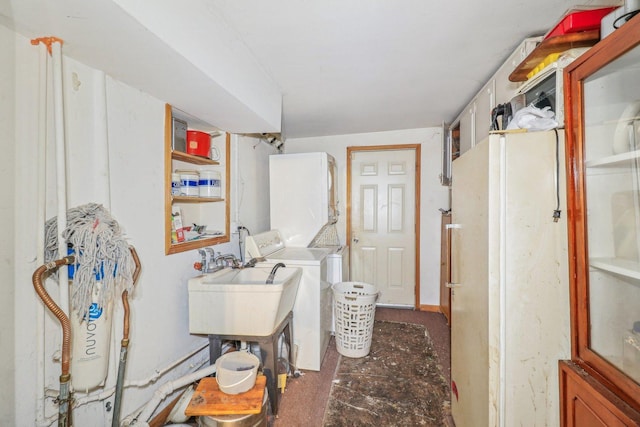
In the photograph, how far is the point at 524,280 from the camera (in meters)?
1.05

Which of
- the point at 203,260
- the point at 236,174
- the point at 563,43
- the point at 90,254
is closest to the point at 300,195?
the point at 236,174

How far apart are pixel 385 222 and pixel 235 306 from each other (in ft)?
7.73

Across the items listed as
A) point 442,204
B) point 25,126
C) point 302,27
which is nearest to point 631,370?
point 302,27

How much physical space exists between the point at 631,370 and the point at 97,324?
1916 millimetres

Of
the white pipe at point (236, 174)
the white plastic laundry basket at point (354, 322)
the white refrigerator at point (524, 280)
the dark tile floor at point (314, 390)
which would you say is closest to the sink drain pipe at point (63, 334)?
the dark tile floor at point (314, 390)

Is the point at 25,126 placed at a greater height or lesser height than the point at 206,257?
greater

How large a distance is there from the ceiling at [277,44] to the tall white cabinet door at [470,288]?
2.30 feet

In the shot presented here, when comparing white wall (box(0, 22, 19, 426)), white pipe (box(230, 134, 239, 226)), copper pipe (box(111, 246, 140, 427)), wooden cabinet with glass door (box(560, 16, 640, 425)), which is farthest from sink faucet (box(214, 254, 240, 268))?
wooden cabinet with glass door (box(560, 16, 640, 425))

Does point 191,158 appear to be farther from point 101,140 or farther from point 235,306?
point 235,306

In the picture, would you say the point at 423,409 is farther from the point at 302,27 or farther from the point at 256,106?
the point at 302,27

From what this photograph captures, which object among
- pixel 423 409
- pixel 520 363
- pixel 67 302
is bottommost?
pixel 423 409

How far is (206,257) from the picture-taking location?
1.92 m

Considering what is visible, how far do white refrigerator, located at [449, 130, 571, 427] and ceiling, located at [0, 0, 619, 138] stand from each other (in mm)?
745

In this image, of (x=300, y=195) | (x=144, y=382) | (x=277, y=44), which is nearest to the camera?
(x=144, y=382)
